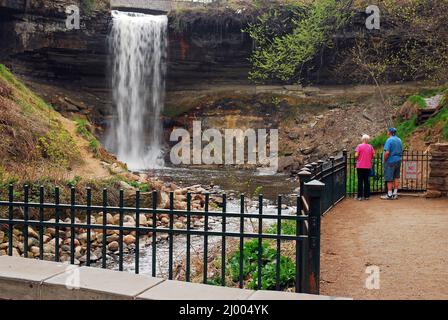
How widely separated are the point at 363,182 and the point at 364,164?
615mm

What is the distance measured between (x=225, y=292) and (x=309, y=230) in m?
1.03

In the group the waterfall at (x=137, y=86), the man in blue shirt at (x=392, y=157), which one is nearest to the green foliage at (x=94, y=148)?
the man in blue shirt at (x=392, y=157)

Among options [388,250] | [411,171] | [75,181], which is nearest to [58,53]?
[75,181]

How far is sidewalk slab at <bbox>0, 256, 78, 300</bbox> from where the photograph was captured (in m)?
4.52

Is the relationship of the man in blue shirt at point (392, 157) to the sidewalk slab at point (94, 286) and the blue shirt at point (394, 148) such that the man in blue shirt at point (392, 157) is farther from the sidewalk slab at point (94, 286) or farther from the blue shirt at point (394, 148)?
the sidewalk slab at point (94, 286)

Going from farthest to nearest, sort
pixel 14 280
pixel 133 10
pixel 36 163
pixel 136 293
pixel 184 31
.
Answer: pixel 133 10, pixel 184 31, pixel 36 163, pixel 14 280, pixel 136 293

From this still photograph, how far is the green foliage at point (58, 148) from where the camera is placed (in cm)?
1593

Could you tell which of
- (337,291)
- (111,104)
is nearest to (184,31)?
(111,104)

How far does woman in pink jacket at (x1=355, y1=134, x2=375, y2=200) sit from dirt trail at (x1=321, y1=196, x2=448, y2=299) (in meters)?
1.20

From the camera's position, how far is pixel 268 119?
108ft

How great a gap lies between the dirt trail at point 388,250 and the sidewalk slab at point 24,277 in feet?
9.92

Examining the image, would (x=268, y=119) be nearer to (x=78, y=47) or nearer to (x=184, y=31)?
(x=184, y=31)

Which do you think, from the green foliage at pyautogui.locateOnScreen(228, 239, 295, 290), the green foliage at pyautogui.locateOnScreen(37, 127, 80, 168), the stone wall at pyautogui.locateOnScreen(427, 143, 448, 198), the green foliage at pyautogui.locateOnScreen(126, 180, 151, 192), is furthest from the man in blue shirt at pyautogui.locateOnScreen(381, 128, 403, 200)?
the green foliage at pyautogui.locateOnScreen(37, 127, 80, 168)

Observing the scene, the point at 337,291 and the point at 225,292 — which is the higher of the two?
the point at 225,292
